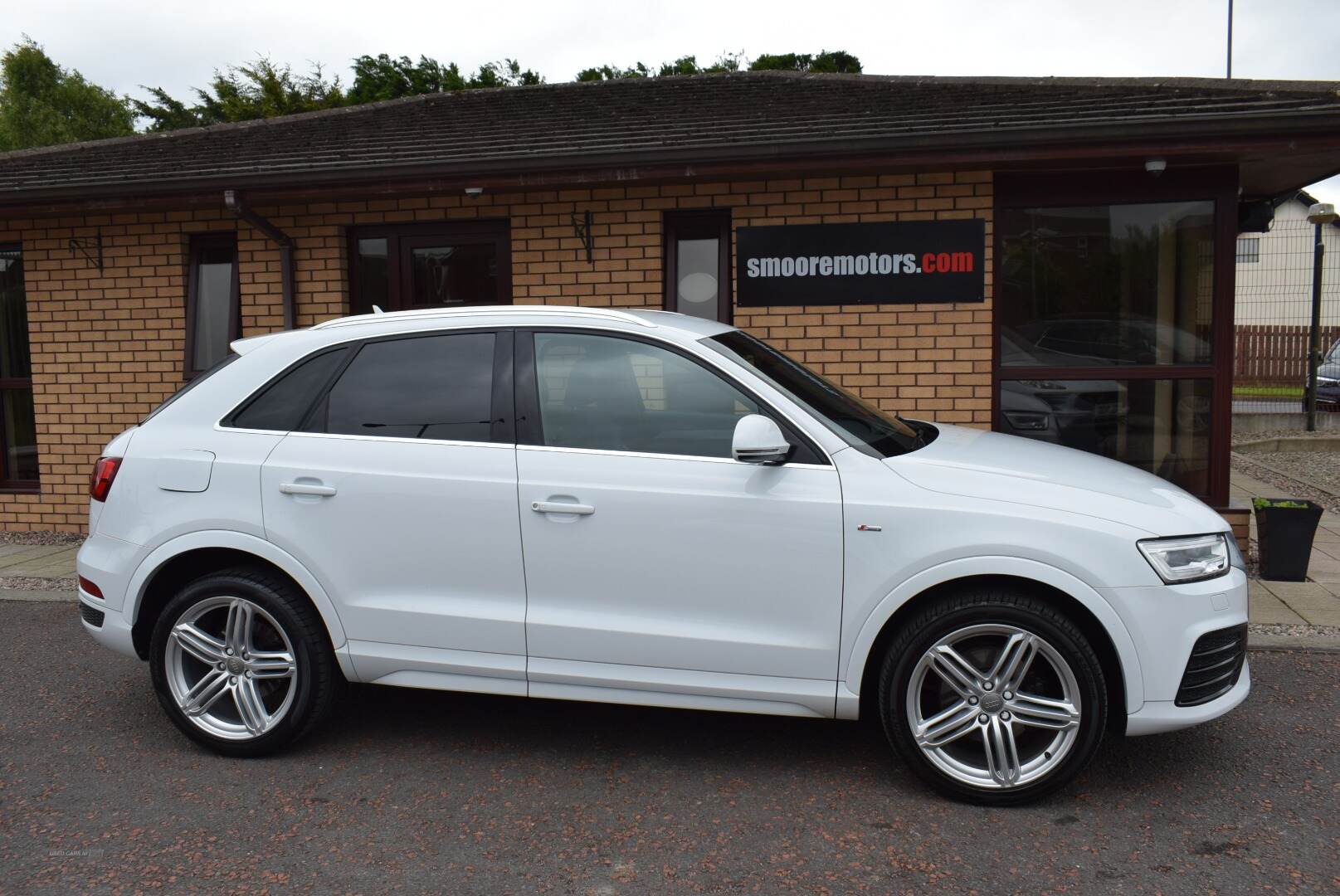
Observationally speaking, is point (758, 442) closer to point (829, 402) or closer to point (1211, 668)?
point (829, 402)

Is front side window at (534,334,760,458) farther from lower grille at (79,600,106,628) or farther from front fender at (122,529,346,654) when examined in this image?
lower grille at (79,600,106,628)

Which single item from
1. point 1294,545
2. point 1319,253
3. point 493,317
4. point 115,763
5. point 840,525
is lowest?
point 115,763

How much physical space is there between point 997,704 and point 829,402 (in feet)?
4.31

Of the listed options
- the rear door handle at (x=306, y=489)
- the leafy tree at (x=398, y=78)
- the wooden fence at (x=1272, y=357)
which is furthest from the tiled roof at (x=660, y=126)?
the leafy tree at (x=398, y=78)

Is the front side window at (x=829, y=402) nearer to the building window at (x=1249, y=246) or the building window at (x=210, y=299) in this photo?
the building window at (x=210, y=299)

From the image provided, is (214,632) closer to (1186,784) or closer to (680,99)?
(1186,784)

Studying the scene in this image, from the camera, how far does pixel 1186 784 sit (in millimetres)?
3818

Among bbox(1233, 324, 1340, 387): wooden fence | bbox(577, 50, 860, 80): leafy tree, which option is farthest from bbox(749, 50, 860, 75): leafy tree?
bbox(1233, 324, 1340, 387): wooden fence

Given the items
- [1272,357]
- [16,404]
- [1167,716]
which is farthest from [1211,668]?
[1272,357]

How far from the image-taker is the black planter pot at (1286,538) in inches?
264

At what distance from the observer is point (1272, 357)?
706 inches

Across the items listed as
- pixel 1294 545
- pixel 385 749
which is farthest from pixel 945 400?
pixel 385 749

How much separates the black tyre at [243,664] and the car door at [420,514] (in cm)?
18

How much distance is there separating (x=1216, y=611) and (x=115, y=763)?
4139mm
